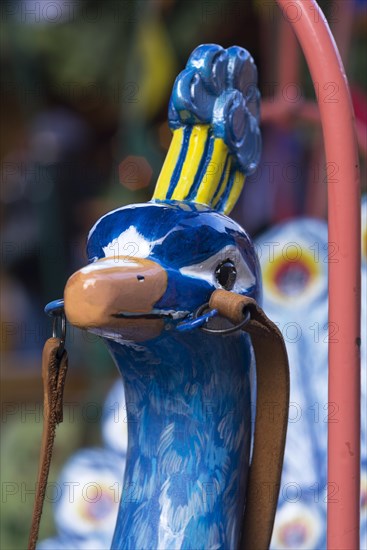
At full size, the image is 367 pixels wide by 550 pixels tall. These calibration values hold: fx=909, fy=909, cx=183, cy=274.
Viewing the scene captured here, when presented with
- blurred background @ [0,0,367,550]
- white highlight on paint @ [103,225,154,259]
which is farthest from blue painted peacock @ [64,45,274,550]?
blurred background @ [0,0,367,550]

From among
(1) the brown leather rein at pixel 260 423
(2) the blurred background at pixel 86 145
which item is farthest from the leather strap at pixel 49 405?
(2) the blurred background at pixel 86 145

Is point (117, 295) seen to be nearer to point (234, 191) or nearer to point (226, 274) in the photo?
point (226, 274)

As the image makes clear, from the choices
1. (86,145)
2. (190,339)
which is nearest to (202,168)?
(190,339)

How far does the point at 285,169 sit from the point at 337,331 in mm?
1751

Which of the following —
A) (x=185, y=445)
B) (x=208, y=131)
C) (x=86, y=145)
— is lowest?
(x=185, y=445)

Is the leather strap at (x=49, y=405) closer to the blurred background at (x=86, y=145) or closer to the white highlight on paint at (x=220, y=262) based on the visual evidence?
the white highlight on paint at (x=220, y=262)

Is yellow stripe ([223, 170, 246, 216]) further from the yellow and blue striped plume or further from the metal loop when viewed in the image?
the metal loop

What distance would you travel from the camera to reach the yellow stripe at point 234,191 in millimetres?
695

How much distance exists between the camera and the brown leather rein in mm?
610

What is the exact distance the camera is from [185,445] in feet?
2.01

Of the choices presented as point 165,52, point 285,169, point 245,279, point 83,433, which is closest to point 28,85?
point 165,52

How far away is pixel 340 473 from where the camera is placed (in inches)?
21.1

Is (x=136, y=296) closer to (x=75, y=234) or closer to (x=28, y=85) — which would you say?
(x=28, y=85)

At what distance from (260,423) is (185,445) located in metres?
0.06
